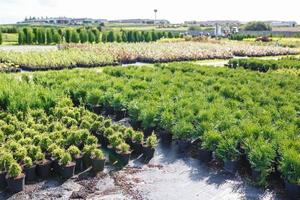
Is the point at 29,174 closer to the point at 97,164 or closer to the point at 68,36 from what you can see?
the point at 97,164

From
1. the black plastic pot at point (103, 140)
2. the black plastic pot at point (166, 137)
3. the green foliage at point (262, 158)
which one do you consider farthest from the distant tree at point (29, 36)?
the green foliage at point (262, 158)

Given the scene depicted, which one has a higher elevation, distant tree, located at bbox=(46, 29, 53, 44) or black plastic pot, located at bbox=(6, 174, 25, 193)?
distant tree, located at bbox=(46, 29, 53, 44)

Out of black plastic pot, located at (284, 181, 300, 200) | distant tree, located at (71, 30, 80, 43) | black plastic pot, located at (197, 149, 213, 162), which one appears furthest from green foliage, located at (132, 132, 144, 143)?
distant tree, located at (71, 30, 80, 43)

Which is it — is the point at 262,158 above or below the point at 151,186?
above

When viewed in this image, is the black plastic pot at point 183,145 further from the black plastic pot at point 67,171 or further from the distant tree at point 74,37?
the distant tree at point 74,37

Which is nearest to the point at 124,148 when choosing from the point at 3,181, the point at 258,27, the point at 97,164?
the point at 97,164

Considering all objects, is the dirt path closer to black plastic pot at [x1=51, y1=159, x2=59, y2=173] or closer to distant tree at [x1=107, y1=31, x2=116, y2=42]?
black plastic pot at [x1=51, y1=159, x2=59, y2=173]

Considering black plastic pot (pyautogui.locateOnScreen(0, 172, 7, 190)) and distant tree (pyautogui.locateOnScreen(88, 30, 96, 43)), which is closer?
black plastic pot (pyautogui.locateOnScreen(0, 172, 7, 190))
